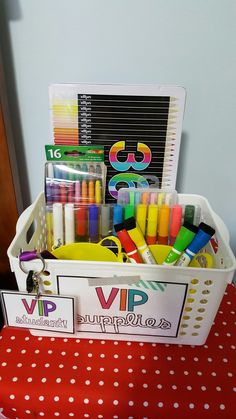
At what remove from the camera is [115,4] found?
1.56 feet

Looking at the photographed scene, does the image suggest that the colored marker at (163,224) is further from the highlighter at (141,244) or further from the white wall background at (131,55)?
the white wall background at (131,55)

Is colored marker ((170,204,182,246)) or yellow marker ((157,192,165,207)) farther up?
yellow marker ((157,192,165,207))

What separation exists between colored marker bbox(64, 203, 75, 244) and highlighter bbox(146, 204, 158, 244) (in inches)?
4.4

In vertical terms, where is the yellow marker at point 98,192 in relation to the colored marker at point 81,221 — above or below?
above

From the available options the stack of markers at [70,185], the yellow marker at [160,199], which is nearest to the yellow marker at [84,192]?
the stack of markers at [70,185]

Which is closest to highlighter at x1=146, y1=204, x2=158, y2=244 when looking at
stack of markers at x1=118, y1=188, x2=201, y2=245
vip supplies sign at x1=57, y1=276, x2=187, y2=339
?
stack of markers at x1=118, y1=188, x2=201, y2=245

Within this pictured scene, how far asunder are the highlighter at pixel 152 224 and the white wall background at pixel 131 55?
20 cm

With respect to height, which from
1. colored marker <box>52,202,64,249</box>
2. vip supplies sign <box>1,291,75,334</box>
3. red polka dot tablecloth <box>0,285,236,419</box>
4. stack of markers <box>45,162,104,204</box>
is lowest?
red polka dot tablecloth <box>0,285,236,419</box>

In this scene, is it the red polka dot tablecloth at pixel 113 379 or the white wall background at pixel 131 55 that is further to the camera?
the white wall background at pixel 131 55

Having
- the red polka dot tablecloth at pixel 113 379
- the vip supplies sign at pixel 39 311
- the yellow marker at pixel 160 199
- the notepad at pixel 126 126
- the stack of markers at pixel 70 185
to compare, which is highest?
the notepad at pixel 126 126

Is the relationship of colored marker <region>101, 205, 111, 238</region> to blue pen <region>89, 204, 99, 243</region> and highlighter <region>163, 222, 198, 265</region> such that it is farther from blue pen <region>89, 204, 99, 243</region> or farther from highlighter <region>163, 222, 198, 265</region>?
highlighter <region>163, 222, 198, 265</region>

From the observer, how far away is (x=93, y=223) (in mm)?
455

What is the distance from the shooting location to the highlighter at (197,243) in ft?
1.24

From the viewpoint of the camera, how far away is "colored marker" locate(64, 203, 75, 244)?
0.45 metres
